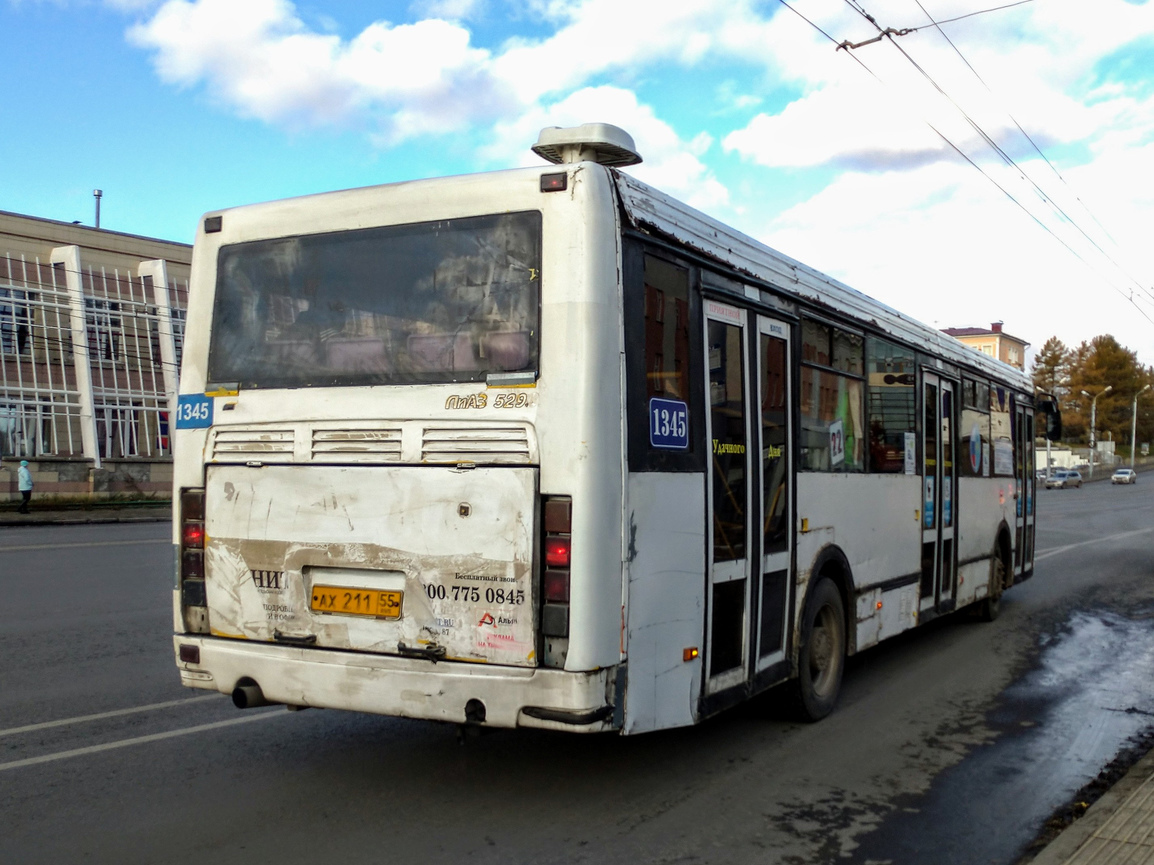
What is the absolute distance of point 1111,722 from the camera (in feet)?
24.1

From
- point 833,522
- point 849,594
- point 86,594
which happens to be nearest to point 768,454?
point 833,522

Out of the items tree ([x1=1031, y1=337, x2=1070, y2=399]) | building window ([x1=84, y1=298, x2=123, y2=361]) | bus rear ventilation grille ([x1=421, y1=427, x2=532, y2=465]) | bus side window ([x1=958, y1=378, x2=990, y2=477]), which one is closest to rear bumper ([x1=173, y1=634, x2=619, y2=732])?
bus rear ventilation grille ([x1=421, y1=427, x2=532, y2=465])

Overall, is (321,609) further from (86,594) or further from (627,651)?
(86,594)

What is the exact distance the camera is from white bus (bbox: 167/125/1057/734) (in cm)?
472

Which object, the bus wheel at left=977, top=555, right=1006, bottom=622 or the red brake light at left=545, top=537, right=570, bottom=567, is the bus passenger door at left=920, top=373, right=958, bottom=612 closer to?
the bus wheel at left=977, top=555, right=1006, bottom=622

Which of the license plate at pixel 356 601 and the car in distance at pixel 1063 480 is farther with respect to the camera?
the car in distance at pixel 1063 480

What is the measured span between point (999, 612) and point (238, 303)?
9924 millimetres

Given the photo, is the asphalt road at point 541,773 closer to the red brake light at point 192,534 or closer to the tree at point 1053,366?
the red brake light at point 192,534

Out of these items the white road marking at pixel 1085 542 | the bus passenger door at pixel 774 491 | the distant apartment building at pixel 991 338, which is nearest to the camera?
the bus passenger door at pixel 774 491

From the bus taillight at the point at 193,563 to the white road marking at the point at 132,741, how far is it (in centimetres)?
113

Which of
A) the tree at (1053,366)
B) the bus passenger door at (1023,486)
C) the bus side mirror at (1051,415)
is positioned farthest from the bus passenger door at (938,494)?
the tree at (1053,366)

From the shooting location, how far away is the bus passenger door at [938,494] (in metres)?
9.32

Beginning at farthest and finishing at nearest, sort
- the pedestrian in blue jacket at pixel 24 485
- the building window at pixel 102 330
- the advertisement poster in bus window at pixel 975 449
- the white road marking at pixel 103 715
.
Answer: the building window at pixel 102 330 → the pedestrian in blue jacket at pixel 24 485 → the advertisement poster in bus window at pixel 975 449 → the white road marking at pixel 103 715

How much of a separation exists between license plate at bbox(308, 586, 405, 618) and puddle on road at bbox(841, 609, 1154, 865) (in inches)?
91.9
